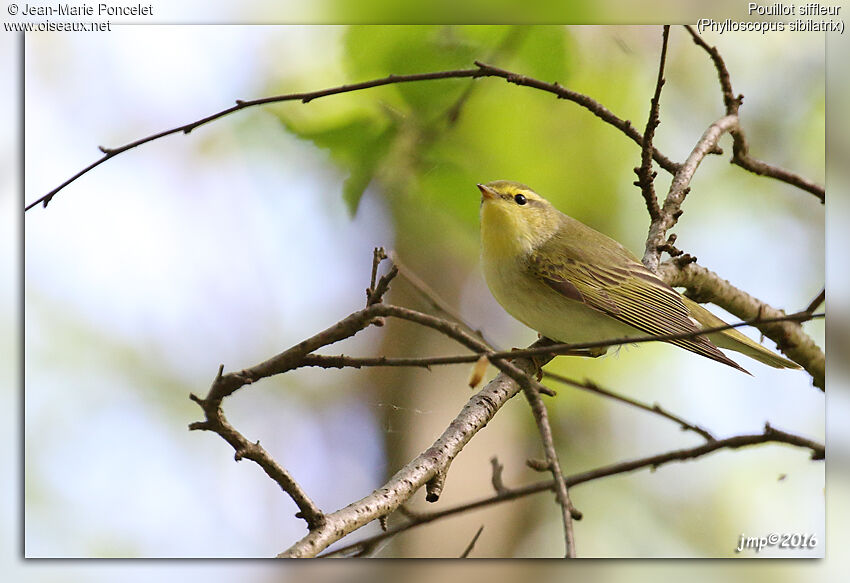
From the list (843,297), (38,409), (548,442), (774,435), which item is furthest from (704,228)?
(38,409)

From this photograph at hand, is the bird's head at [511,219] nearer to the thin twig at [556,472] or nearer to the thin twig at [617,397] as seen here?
the thin twig at [617,397]

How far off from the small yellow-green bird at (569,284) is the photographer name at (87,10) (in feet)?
3.43

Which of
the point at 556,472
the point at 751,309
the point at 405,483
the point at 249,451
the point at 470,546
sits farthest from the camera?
the point at 751,309

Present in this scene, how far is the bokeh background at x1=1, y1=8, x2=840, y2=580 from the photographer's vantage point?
2.02 m

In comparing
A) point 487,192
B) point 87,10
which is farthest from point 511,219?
point 87,10

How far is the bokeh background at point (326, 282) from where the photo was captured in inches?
79.4

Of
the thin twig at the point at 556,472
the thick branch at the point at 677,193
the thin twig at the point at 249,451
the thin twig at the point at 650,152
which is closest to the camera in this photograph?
the thin twig at the point at 556,472

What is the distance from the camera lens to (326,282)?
2.11m

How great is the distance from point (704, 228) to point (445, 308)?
2.65 ft

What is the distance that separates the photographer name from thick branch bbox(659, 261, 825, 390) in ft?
5.25

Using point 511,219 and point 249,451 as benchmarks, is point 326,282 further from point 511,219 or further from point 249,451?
point 249,451

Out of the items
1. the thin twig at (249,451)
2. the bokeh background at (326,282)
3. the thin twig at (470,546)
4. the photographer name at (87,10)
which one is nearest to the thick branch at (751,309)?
the bokeh background at (326,282)

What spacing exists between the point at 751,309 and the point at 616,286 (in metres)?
0.44

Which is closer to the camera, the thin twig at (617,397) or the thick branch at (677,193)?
the thin twig at (617,397)
